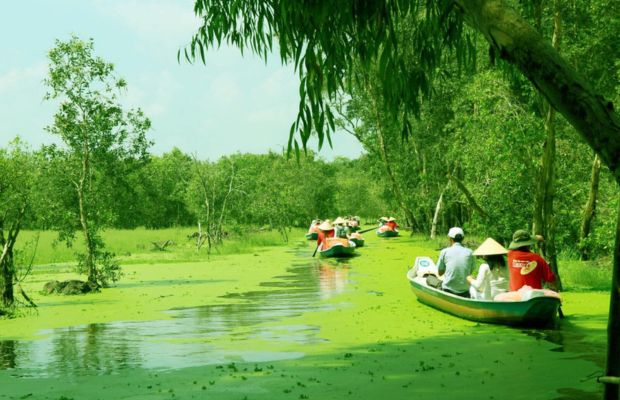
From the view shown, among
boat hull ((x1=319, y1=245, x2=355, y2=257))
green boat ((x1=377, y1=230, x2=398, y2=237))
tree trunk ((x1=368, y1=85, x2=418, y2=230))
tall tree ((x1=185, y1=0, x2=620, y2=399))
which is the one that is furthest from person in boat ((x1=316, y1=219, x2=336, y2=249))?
tall tree ((x1=185, y1=0, x2=620, y2=399))

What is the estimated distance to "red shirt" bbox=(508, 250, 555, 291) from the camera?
10086mm

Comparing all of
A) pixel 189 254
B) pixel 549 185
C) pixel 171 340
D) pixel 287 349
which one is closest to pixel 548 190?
pixel 549 185

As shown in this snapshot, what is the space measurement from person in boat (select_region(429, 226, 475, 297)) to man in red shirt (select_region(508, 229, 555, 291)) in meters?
1.36

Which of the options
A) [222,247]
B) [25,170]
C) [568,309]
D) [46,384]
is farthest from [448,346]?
[222,247]

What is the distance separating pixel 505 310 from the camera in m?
10.3

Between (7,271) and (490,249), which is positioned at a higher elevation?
(490,249)

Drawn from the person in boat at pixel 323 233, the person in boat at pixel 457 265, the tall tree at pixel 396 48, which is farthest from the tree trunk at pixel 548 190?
the person in boat at pixel 323 233

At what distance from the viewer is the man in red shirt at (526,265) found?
1009cm

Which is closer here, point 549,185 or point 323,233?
point 549,185

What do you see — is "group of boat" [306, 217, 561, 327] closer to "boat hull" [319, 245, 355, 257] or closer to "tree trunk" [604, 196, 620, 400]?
"tree trunk" [604, 196, 620, 400]

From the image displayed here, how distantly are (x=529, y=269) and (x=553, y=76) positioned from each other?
21.2ft

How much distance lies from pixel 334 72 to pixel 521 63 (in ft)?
5.03

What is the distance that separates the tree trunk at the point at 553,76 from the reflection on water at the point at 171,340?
5.74 metres

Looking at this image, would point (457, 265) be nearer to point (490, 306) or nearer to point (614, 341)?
point (490, 306)
